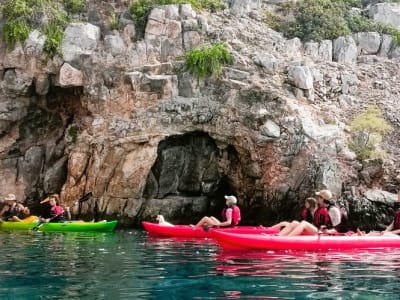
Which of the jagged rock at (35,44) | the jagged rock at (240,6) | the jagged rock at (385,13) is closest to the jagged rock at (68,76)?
the jagged rock at (35,44)

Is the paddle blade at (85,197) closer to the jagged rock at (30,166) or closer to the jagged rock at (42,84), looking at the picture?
the jagged rock at (30,166)

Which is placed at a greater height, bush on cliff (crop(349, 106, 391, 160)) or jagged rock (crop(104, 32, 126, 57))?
jagged rock (crop(104, 32, 126, 57))

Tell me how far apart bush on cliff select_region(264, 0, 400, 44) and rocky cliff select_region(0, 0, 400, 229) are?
2375 mm

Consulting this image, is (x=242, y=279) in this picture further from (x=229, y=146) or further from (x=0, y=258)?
(x=229, y=146)

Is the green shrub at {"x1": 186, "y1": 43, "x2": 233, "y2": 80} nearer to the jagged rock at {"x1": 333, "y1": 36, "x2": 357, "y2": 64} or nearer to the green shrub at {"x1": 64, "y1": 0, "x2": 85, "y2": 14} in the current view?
the green shrub at {"x1": 64, "y1": 0, "x2": 85, "y2": 14}

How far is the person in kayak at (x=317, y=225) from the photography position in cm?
1161

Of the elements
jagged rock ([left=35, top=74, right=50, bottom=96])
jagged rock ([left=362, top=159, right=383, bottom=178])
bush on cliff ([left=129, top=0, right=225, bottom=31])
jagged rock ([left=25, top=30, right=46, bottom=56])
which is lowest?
jagged rock ([left=362, top=159, right=383, bottom=178])

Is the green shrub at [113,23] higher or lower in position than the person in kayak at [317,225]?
higher

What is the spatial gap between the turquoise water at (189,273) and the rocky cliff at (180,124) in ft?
23.7

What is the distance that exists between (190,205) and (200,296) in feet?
47.1

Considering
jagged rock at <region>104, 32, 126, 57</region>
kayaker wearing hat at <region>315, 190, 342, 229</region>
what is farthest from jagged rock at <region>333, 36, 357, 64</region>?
kayaker wearing hat at <region>315, 190, 342, 229</region>

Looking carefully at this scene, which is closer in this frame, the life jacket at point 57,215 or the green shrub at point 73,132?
the life jacket at point 57,215

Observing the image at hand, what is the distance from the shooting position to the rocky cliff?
1919cm

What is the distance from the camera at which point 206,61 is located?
20.2m
